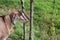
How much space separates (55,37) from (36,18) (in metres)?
1.71

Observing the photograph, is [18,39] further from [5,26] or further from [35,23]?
[35,23]

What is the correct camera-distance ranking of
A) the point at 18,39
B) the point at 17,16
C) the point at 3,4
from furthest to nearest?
the point at 3,4 < the point at 18,39 < the point at 17,16

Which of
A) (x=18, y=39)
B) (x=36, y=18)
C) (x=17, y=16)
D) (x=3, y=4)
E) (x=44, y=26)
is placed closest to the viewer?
(x=17, y=16)

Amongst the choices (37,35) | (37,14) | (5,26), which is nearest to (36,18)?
(37,14)

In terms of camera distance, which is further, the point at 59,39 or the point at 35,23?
the point at 35,23

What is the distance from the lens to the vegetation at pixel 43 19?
8.45 metres

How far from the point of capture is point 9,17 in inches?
285

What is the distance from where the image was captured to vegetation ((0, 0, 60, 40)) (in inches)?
333

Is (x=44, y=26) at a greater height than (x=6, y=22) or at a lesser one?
lesser

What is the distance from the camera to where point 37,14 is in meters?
10.3

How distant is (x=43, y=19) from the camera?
9.77 meters

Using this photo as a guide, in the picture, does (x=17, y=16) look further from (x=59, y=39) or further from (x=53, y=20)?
(x=53, y=20)

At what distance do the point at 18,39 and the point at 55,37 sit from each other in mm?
1174

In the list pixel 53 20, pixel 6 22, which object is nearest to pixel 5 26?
pixel 6 22
